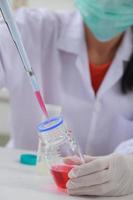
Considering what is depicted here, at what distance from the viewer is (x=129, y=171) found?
0.88m

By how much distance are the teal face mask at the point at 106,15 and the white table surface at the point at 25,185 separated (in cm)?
53

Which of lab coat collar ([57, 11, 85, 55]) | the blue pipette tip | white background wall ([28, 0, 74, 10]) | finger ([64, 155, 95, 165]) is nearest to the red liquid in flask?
finger ([64, 155, 95, 165])

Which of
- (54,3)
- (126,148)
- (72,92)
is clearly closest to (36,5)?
(54,3)

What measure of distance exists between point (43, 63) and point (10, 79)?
0.52 ft

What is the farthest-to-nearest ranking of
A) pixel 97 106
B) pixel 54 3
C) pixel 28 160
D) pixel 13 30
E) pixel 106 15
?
pixel 54 3, pixel 97 106, pixel 106 15, pixel 28 160, pixel 13 30

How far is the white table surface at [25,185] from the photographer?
0.75m

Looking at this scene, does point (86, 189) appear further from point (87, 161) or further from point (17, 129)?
A: point (17, 129)

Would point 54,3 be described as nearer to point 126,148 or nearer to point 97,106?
point 97,106

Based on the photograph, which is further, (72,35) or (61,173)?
(72,35)

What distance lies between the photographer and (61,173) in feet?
2.63

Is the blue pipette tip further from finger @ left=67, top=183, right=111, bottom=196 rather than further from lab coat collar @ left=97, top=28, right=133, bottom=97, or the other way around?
lab coat collar @ left=97, top=28, right=133, bottom=97

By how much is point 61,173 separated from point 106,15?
2.04 ft

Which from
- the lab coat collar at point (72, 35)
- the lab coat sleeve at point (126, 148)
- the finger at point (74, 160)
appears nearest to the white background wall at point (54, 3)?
the lab coat collar at point (72, 35)

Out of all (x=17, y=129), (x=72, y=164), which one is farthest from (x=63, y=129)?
(x=17, y=129)
